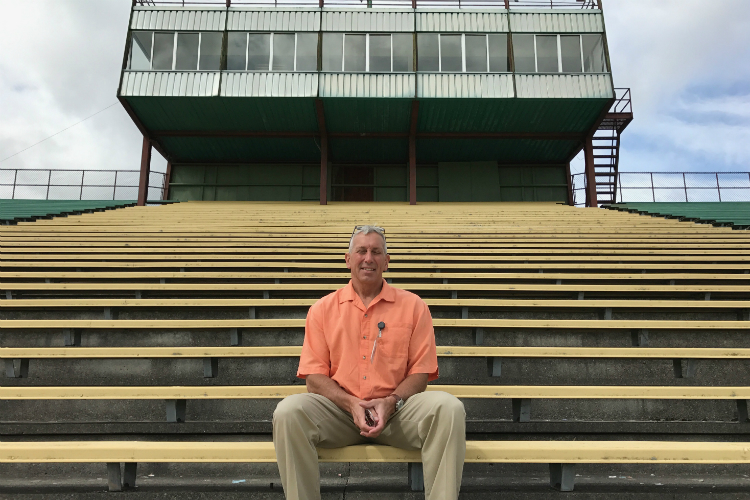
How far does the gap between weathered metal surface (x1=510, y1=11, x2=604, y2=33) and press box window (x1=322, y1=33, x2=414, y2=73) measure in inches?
110

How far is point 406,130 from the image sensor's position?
453 inches

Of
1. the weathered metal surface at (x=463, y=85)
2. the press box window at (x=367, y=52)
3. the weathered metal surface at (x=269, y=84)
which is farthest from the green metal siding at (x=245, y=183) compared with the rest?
the weathered metal surface at (x=463, y=85)

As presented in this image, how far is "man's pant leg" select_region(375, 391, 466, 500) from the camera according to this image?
4.97 ft

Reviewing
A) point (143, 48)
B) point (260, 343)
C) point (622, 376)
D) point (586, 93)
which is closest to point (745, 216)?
point (586, 93)

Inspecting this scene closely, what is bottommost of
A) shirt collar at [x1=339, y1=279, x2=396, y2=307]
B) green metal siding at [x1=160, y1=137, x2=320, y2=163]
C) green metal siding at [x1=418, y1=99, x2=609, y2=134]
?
shirt collar at [x1=339, y1=279, x2=396, y2=307]

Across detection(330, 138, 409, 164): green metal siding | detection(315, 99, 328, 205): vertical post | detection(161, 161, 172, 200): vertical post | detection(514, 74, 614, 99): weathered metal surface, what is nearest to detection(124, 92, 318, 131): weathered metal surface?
detection(315, 99, 328, 205): vertical post

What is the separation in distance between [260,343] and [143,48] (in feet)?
35.9

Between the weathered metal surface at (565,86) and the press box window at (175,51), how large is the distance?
7.31 metres

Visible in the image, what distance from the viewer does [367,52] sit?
11.2 meters

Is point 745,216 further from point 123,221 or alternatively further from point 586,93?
point 123,221

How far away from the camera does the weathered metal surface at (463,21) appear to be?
37.3ft

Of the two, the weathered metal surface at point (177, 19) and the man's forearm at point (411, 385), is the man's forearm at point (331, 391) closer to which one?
the man's forearm at point (411, 385)

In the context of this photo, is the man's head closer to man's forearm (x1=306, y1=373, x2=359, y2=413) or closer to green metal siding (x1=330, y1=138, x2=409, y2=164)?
man's forearm (x1=306, y1=373, x2=359, y2=413)

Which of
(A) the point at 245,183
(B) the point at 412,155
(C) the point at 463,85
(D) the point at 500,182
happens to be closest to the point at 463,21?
(C) the point at 463,85
